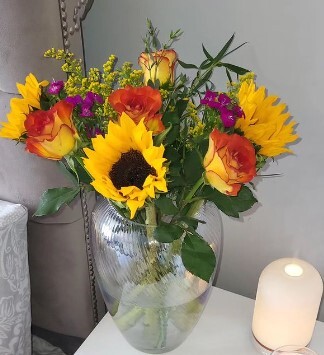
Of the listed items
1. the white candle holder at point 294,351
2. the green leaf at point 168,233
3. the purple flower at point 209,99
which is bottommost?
the white candle holder at point 294,351

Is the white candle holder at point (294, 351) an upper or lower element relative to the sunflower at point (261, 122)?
lower

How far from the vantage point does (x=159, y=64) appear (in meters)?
0.63

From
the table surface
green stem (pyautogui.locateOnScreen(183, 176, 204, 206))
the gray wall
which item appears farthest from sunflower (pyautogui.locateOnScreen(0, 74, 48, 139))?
the table surface

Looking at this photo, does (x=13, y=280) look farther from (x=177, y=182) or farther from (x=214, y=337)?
(x=177, y=182)

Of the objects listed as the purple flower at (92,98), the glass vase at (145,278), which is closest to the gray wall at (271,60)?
the glass vase at (145,278)

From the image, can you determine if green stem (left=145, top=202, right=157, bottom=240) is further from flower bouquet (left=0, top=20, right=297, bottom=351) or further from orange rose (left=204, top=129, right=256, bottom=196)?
orange rose (left=204, top=129, right=256, bottom=196)

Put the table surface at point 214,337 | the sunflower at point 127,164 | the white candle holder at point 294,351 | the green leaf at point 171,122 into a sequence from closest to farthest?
1. the sunflower at point 127,164
2. the green leaf at point 171,122
3. the white candle holder at point 294,351
4. the table surface at point 214,337

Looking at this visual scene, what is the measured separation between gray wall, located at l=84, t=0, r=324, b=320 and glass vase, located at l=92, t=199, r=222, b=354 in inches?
8.8

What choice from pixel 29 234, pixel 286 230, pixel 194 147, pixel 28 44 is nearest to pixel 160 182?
pixel 194 147

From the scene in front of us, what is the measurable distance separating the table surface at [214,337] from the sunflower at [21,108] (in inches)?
18.5

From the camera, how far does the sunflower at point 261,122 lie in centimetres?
61

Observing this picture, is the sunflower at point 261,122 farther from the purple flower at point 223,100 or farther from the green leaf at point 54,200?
the green leaf at point 54,200

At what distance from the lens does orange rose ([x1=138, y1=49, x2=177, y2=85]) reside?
2.07 feet

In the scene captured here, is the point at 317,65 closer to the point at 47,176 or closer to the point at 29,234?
the point at 47,176
